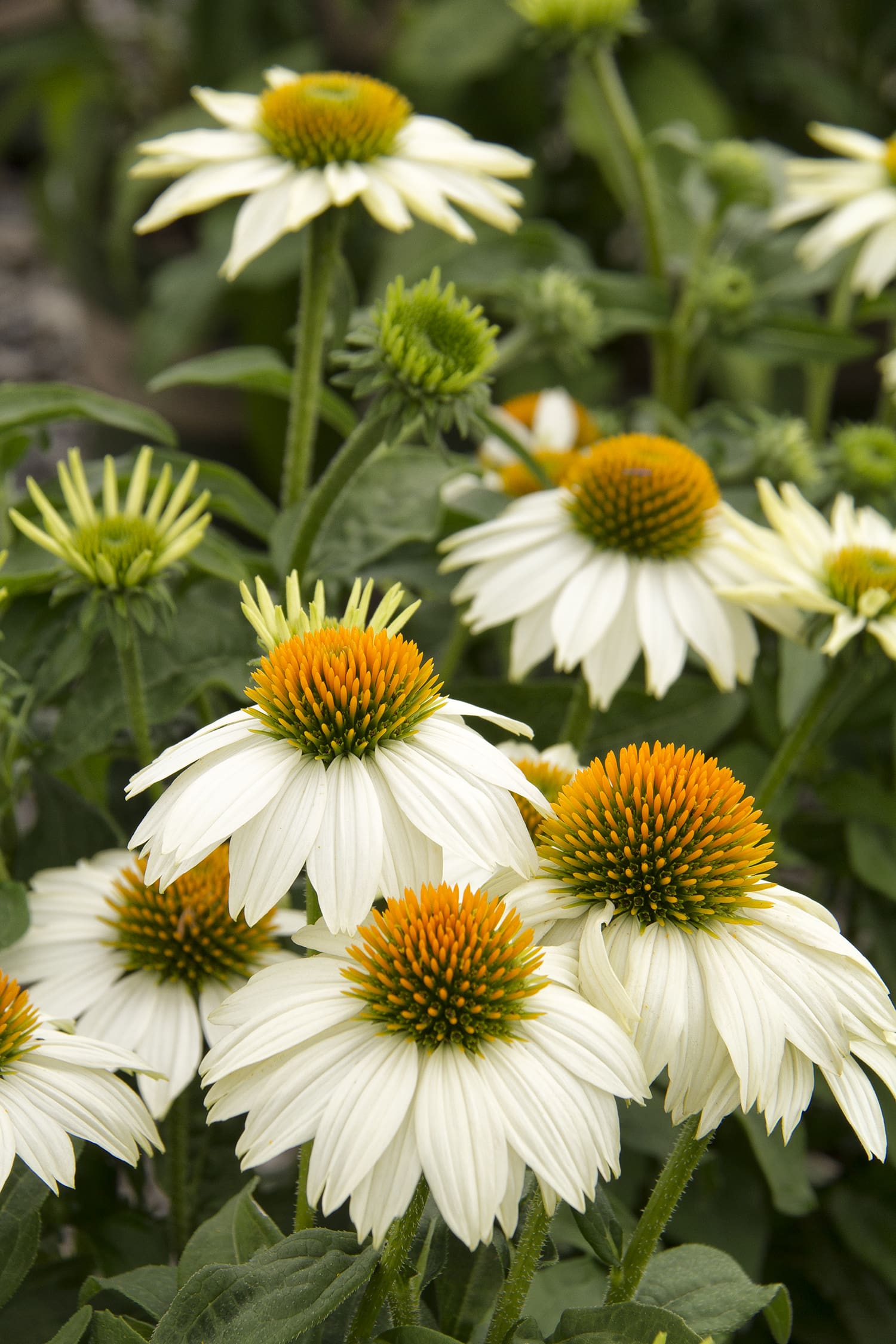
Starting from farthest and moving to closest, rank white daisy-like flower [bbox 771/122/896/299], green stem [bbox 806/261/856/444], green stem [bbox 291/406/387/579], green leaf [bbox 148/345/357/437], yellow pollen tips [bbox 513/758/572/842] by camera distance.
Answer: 1. green stem [bbox 806/261/856/444]
2. white daisy-like flower [bbox 771/122/896/299]
3. green leaf [bbox 148/345/357/437]
4. green stem [bbox 291/406/387/579]
5. yellow pollen tips [bbox 513/758/572/842]

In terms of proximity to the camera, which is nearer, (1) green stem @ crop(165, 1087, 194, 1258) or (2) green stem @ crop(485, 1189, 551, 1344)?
(2) green stem @ crop(485, 1189, 551, 1344)

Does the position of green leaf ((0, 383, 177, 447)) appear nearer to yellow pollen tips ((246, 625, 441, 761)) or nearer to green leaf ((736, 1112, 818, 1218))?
yellow pollen tips ((246, 625, 441, 761))

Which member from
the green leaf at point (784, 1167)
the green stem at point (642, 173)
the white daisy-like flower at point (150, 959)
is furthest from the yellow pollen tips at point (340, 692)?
the green stem at point (642, 173)

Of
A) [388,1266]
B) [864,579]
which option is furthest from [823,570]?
[388,1266]

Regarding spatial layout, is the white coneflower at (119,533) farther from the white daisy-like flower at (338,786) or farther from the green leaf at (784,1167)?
the green leaf at (784,1167)

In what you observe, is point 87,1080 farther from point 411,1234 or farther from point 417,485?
point 417,485

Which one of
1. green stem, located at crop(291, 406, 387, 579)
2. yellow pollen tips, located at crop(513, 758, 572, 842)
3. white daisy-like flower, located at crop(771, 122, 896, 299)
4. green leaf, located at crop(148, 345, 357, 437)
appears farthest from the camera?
white daisy-like flower, located at crop(771, 122, 896, 299)


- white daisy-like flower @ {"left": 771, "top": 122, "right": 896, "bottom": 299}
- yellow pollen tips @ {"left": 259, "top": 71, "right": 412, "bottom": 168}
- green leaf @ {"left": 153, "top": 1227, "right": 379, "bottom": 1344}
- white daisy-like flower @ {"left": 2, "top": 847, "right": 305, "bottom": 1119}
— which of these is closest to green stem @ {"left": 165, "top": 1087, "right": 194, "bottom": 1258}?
white daisy-like flower @ {"left": 2, "top": 847, "right": 305, "bottom": 1119}
